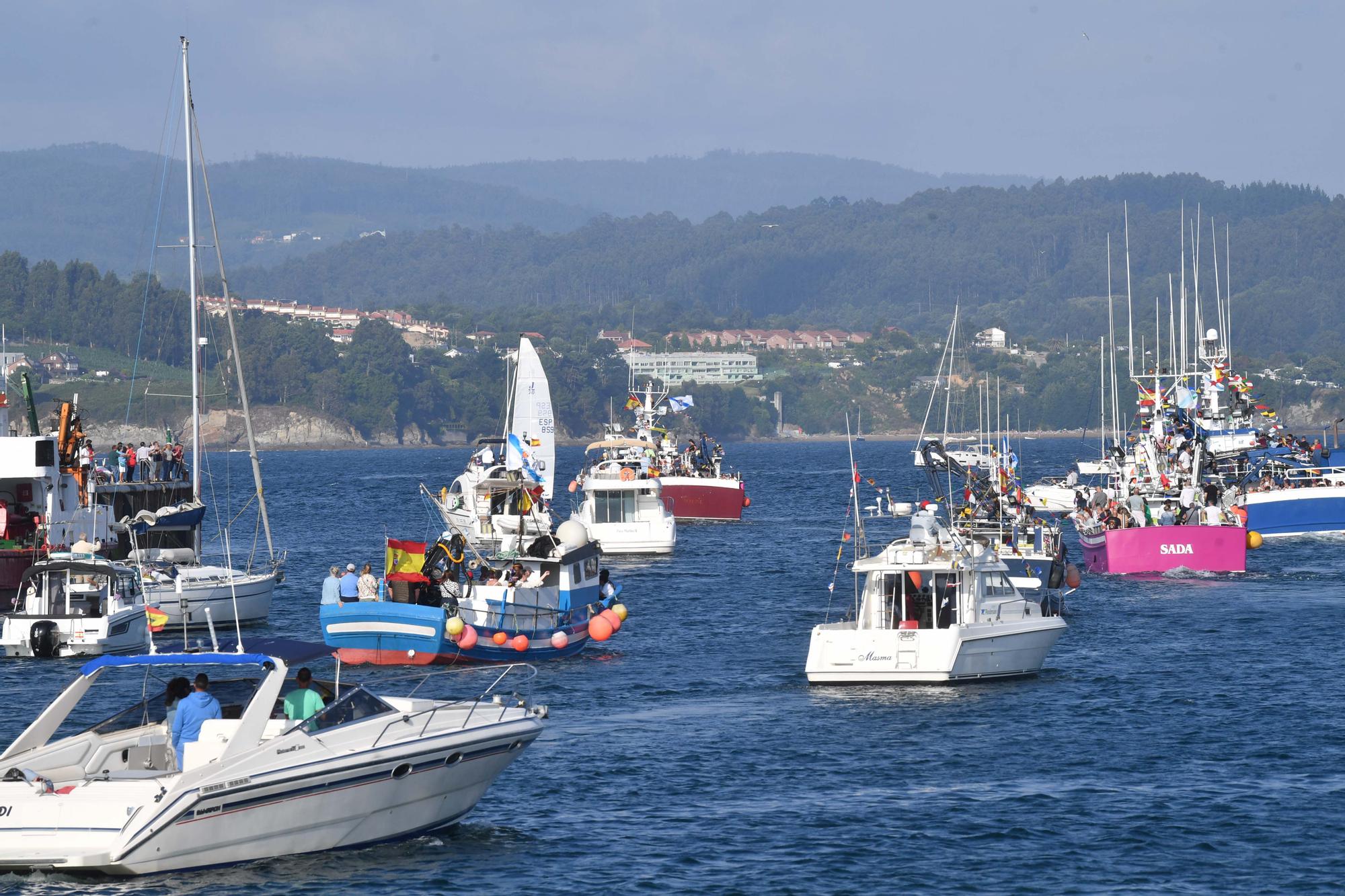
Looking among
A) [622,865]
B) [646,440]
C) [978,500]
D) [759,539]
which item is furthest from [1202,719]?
[646,440]

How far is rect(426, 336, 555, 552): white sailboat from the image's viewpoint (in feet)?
235

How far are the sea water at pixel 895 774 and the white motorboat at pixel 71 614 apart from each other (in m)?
0.88

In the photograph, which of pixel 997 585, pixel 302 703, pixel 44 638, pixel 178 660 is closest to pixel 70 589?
pixel 44 638

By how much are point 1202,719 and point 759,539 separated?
55232mm

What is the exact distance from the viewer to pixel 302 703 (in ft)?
83.1

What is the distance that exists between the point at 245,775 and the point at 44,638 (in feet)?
79.5

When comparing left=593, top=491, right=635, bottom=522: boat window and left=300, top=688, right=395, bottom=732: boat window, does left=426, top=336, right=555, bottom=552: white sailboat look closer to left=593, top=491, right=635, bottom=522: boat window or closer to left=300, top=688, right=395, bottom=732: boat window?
left=593, top=491, right=635, bottom=522: boat window

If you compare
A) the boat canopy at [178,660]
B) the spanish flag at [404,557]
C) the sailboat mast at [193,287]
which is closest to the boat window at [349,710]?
the boat canopy at [178,660]

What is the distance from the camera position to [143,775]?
24469 mm

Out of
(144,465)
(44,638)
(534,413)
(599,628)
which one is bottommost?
(599,628)

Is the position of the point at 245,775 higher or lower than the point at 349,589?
lower

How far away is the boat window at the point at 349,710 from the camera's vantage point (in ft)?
80.6

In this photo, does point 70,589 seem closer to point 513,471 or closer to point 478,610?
point 478,610

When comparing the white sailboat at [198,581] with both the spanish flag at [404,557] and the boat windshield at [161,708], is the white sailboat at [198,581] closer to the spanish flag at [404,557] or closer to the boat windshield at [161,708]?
the spanish flag at [404,557]
